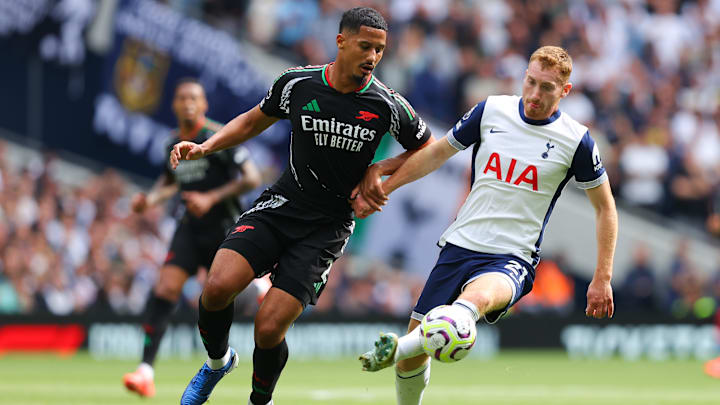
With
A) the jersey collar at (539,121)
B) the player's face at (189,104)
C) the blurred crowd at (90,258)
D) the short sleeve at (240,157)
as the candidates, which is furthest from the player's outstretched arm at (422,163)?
the blurred crowd at (90,258)

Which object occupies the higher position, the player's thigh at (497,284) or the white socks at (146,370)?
the player's thigh at (497,284)

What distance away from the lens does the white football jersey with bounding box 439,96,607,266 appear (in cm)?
692

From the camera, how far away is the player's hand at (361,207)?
7062mm

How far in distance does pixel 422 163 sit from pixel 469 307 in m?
1.14

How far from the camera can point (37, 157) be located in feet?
63.7

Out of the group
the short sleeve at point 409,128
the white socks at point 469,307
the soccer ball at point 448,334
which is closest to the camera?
the soccer ball at point 448,334

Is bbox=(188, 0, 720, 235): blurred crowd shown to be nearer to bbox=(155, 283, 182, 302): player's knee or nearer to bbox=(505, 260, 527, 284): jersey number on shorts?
bbox=(155, 283, 182, 302): player's knee

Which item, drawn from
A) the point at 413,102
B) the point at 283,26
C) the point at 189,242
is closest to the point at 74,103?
the point at 283,26

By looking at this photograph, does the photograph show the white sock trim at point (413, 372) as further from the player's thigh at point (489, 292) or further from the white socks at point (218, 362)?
the white socks at point (218, 362)

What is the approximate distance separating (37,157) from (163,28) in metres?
3.10

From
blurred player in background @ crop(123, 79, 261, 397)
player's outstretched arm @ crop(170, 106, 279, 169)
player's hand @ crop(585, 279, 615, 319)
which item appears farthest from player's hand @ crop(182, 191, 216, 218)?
player's hand @ crop(585, 279, 615, 319)

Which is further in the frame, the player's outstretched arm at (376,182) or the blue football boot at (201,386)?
the blue football boot at (201,386)

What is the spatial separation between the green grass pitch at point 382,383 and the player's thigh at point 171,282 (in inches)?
34.5

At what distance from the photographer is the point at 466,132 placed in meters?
7.08
